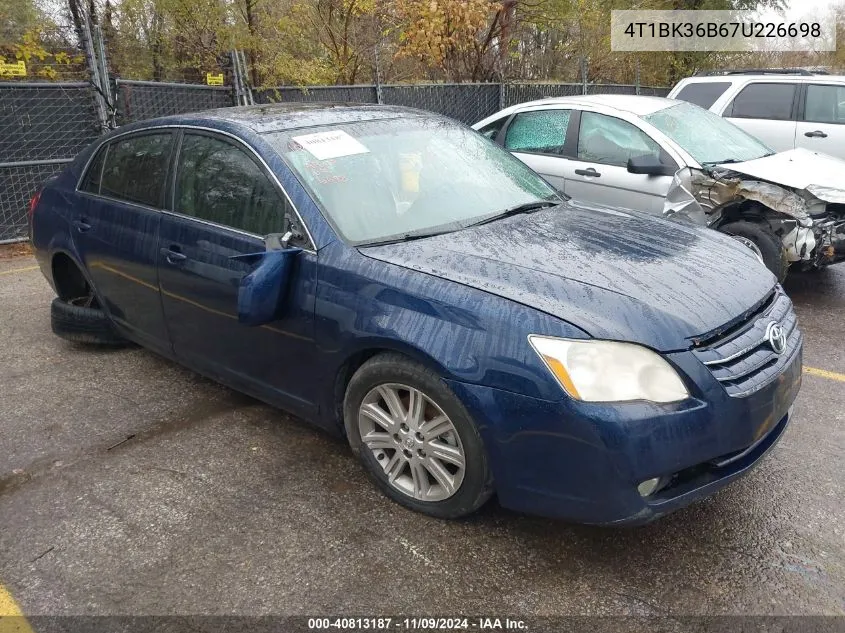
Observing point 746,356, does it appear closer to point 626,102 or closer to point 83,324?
point 83,324

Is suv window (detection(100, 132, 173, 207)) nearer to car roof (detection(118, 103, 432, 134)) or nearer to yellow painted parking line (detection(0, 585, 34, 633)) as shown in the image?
car roof (detection(118, 103, 432, 134))

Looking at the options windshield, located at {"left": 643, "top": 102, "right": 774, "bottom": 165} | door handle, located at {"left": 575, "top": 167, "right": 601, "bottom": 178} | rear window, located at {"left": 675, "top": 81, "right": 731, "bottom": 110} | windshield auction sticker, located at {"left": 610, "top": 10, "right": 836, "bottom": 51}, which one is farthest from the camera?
windshield auction sticker, located at {"left": 610, "top": 10, "right": 836, "bottom": 51}

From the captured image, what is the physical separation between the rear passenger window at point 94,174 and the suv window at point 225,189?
2.98ft

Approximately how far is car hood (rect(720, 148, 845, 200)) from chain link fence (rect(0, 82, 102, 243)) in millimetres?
7167

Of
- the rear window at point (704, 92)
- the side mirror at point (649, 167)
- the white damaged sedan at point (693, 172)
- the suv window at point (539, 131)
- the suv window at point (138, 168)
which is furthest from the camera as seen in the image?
the rear window at point (704, 92)

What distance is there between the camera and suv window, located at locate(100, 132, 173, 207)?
3.85 metres

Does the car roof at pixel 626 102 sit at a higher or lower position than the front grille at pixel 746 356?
higher

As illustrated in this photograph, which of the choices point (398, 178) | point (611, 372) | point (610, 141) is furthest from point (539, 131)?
point (611, 372)

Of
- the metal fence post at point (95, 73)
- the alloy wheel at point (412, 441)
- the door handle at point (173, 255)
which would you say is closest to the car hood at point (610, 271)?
the alloy wheel at point (412, 441)

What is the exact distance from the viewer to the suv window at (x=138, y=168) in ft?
12.6

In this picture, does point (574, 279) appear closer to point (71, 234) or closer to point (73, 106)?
point (71, 234)

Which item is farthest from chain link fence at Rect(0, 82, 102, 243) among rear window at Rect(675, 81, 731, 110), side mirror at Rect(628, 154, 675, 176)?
rear window at Rect(675, 81, 731, 110)

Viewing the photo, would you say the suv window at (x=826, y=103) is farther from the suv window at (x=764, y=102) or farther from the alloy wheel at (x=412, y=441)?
the alloy wheel at (x=412, y=441)

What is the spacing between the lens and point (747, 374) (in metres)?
2.47
